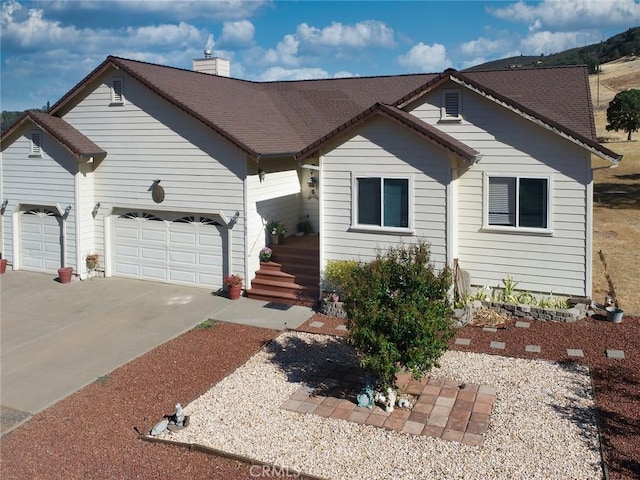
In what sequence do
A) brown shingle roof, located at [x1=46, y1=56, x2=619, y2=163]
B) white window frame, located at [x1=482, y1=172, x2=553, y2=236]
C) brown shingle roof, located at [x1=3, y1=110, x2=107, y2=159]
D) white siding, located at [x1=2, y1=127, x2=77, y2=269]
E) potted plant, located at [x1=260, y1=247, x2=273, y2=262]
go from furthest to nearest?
1. white siding, located at [x1=2, y1=127, x2=77, y2=269]
2. brown shingle roof, located at [x1=3, y1=110, x2=107, y2=159]
3. potted plant, located at [x1=260, y1=247, x2=273, y2=262]
4. brown shingle roof, located at [x1=46, y1=56, x2=619, y2=163]
5. white window frame, located at [x1=482, y1=172, x2=553, y2=236]

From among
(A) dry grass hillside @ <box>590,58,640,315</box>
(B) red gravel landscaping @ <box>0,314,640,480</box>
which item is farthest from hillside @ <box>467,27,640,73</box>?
(B) red gravel landscaping @ <box>0,314,640,480</box>

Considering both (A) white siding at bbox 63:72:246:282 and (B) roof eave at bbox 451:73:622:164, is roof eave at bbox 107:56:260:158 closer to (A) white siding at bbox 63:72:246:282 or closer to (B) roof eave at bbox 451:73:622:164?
(A) white siding at bbox 63:72:246:282

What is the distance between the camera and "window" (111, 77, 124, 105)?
18.3 meters

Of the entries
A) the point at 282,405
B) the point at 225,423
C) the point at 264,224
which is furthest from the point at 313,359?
the point at 264,224

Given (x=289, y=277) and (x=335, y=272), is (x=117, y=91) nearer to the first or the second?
(x=289, y=277)

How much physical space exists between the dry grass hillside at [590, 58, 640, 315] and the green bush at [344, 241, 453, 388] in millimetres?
7052

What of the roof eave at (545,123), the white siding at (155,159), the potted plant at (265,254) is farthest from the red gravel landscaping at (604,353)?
the white siding at (155,159)

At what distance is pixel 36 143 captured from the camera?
19.4 meters

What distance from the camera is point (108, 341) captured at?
13719mm

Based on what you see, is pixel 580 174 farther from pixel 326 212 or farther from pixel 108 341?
pixel 108 341

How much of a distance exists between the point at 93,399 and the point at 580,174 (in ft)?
36.6

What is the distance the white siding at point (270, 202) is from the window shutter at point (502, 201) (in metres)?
6.12

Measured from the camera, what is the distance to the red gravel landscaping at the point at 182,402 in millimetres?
8500

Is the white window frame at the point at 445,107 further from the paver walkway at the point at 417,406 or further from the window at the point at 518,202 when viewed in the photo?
the paver walkway at the point at 417,406
